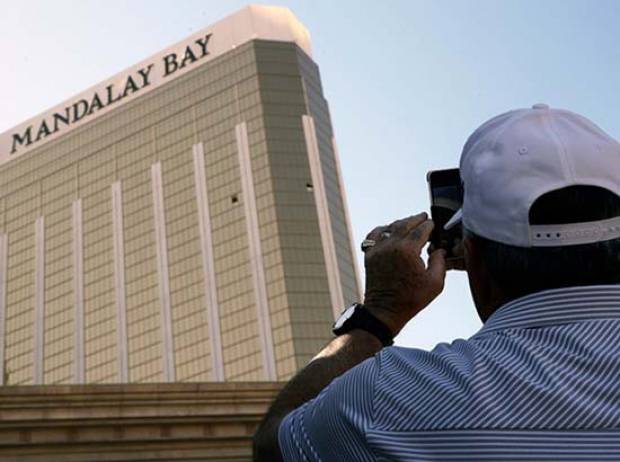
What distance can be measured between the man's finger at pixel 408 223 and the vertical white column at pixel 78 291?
88574 millimetres

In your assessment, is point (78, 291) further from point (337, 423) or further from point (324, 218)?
point (337, 423)

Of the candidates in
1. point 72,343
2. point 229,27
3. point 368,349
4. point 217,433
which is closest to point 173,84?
point 229,27

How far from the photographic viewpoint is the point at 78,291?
90688 mm

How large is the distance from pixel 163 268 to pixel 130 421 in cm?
7248

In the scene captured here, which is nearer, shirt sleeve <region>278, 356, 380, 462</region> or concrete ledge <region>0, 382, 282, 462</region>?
shirt sleeve <region>278, 356, 380, 462</region>

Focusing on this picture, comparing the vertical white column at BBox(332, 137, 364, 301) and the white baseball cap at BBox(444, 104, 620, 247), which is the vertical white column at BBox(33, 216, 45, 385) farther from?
the white baseball cap at BBox(444, 104, 620, 247)

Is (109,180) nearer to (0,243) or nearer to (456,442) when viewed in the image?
(0,243)

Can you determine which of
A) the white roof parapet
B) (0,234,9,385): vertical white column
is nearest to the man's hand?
the white roof parapet

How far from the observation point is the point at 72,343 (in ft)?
292

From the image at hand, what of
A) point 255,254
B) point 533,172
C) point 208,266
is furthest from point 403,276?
point 208,266

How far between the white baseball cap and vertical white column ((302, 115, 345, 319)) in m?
75.8

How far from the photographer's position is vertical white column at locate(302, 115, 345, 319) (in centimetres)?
7962

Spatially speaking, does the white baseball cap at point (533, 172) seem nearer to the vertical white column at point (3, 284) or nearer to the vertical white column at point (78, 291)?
the vertical white column at point (78, 291)

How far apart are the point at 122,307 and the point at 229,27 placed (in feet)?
95.7
